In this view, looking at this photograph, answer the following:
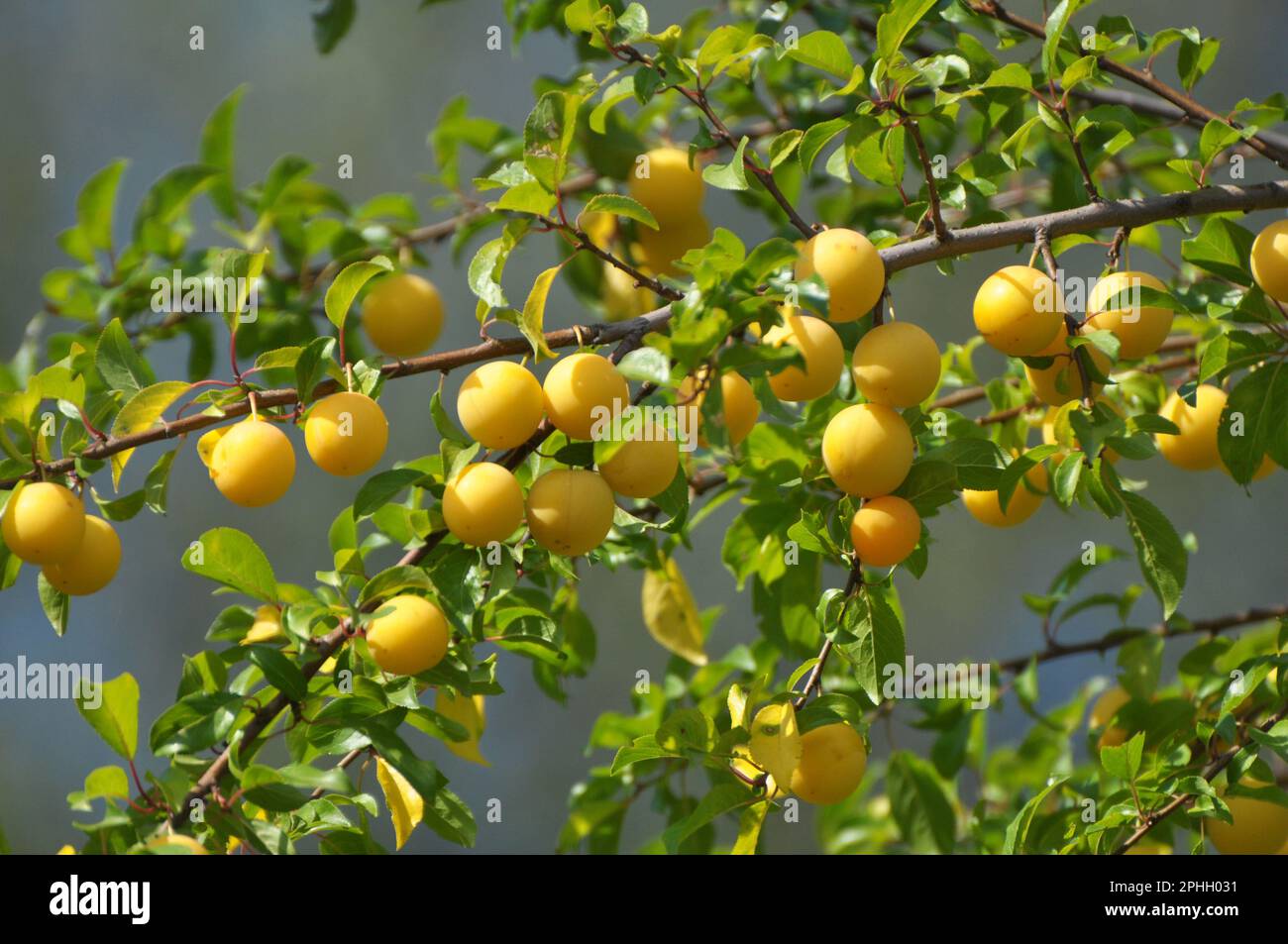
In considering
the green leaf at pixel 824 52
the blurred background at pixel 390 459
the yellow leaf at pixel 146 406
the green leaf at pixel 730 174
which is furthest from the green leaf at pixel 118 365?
the blurred background at pixel 390 459

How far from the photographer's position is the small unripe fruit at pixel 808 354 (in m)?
0.92

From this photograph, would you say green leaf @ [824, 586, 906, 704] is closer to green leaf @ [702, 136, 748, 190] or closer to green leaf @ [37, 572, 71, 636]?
green leaf @ [702, 136, 748, 190]

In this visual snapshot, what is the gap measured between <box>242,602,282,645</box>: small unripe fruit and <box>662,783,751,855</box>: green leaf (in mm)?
389

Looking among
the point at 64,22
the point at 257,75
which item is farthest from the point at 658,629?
the point at 64,22

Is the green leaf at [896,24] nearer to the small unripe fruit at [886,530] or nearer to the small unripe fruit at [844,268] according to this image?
the small unripe fruit at [844,268]

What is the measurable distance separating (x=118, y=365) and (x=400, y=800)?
0.44m

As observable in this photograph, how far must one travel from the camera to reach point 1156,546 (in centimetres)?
103

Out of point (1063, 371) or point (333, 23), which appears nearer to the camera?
point (1063, 371)

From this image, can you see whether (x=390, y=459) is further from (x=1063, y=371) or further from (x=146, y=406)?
(x=1063, y=371)

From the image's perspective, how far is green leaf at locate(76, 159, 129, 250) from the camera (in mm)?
1660

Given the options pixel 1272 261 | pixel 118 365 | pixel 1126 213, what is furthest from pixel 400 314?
pixel 1272 261

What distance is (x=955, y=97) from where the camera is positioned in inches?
41.1

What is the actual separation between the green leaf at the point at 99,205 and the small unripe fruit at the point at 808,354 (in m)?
1.11

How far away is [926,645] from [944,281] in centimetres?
121
